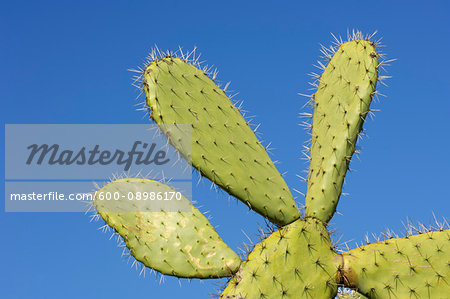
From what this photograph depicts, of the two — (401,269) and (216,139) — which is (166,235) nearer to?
(216,139)

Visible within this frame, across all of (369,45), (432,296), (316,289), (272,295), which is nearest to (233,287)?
(272,295)

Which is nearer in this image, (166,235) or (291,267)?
(291,267)

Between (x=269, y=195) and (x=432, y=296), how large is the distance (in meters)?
0.76

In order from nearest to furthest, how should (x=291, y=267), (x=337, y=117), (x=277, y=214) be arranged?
(x=291, y=267) → (x=277, y=214) → (x=337, y=117)

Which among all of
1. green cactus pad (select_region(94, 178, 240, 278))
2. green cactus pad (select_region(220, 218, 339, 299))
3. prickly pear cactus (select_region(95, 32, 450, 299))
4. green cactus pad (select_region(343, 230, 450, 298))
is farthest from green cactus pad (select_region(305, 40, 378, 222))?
green cactus pad (select_region(94, 178, 240, 278))

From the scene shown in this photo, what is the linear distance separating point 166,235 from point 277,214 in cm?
51

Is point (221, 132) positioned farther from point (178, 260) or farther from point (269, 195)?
point (178, 260)

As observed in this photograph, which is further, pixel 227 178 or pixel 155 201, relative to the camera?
pixel 155 201

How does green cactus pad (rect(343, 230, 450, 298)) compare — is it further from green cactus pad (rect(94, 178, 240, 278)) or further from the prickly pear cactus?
green cactus pad (rect(94, 178, 240, 278))

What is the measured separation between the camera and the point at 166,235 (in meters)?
2.48

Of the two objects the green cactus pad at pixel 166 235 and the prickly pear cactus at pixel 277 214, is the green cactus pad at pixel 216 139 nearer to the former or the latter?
the prickly pear cactus at pixel 277 214

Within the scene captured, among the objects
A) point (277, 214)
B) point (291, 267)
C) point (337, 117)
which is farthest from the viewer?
point (337, 117)

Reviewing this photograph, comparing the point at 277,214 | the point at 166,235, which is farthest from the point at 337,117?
the point at 166,235

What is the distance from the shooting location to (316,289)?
2184 mm
